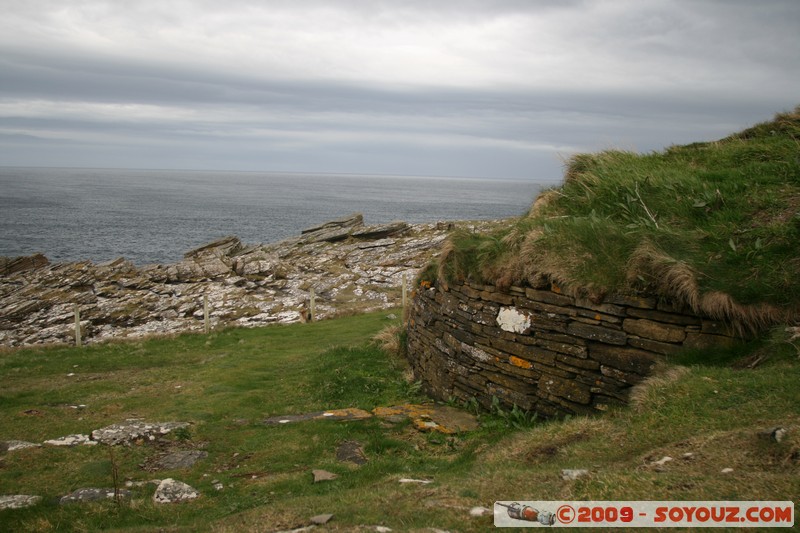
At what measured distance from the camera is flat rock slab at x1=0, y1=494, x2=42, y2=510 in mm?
6672

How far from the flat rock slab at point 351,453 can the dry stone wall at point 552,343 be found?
2.11m

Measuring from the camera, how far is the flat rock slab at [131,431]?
358 inches

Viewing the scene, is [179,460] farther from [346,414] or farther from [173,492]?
[346,414]

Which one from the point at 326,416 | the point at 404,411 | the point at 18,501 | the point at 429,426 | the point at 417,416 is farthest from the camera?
the point at 326,416

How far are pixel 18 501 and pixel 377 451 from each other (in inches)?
176

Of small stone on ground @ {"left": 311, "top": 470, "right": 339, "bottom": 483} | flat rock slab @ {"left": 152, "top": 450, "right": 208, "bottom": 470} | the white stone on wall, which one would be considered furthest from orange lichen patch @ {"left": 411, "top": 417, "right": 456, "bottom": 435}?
flat rock slab @ {"left": 152, "top": 450, "right": 208, "bottom": 470}

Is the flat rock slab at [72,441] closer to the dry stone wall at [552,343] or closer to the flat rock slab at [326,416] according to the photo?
the flat rock slab at [326,416]

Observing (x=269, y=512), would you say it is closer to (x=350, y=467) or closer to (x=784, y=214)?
(x=350, y=467)

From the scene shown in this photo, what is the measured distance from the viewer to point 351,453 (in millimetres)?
8211

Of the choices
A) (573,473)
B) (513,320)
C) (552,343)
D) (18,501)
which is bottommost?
(18,501)

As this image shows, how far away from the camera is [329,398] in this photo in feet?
36.9

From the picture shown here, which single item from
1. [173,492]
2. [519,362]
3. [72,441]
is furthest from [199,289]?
[519,362]

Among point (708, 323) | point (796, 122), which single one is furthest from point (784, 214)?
point (796, 122)

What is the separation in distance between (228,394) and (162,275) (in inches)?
879
